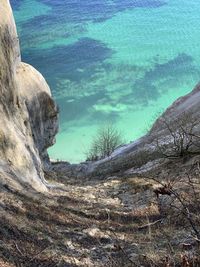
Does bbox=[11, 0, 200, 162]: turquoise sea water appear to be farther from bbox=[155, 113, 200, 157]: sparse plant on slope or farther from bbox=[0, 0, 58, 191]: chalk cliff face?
bbox=[155, 113, 200, 157]: sparse plant on slope

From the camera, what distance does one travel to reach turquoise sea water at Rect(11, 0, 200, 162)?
55.2 m

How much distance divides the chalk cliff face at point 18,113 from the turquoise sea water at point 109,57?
867 inches

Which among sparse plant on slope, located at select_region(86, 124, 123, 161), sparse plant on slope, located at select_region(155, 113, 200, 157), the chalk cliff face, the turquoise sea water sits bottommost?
sparse plant on slope, located at select_region(86, 124, 123, 161)

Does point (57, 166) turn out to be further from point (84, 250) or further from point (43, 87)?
point (84, 250)

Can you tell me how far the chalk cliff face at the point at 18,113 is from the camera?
57.3ft

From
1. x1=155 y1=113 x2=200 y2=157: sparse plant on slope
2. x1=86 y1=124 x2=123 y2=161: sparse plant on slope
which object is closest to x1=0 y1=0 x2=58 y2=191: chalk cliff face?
x1=155 y1=113 x2=200 y2=157: sparse plant on slope

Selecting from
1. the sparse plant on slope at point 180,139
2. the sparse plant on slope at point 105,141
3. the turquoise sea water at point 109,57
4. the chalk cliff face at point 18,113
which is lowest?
the sparse plant on slope at point 105,141

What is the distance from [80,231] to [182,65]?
2127 inches

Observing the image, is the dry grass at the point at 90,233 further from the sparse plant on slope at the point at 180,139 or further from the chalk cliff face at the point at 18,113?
the sparse plant on slope at the point at 180,139

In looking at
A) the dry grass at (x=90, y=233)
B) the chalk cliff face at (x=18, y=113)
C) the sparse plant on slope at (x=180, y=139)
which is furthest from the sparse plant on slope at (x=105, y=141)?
the dry grass at (x=90, y=233)

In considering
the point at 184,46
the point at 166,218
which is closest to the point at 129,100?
the point at 184,46

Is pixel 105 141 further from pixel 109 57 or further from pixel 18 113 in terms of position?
pixel 18 113

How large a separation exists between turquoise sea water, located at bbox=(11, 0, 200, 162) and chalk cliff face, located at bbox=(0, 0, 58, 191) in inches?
867

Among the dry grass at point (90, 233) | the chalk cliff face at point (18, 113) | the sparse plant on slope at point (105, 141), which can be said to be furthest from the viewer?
the sparse plant on slope at point (105, 141)
